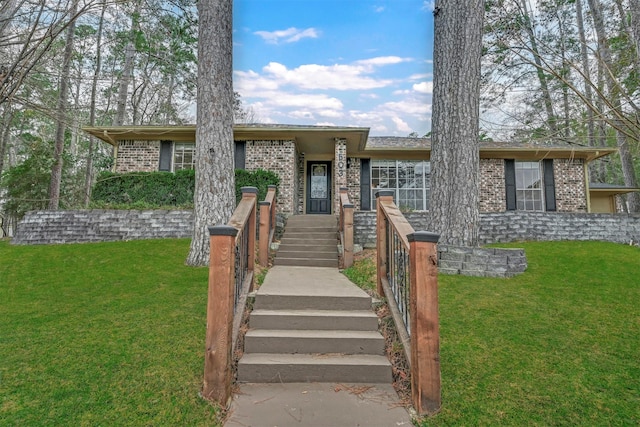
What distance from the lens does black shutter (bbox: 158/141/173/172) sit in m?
10.5

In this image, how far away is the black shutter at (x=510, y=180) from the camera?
11562 mm

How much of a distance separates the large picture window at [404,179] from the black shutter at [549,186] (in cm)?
400

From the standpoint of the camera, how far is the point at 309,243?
6422 millimetres

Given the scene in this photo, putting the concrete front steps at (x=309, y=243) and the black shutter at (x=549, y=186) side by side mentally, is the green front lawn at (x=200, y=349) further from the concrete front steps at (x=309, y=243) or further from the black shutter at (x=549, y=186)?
the black shutter at (x=549, y=186)

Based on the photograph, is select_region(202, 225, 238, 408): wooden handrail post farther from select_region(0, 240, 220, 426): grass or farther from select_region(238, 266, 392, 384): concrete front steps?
select_region(238, 266, 392, 384): concrete front steps

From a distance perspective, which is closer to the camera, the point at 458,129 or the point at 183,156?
the point at 458,129

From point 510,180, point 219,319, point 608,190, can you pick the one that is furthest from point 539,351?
point 608,190

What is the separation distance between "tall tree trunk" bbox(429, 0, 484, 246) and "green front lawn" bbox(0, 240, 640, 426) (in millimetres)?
1015

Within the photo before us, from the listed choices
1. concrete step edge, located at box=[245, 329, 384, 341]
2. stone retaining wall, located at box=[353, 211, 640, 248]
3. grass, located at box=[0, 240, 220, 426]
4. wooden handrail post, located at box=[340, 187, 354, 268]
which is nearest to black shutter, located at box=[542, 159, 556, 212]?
stone retaining wall, located at box=[353, 211, 640, 248]

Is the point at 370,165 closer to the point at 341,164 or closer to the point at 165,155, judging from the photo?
the point at 341,164

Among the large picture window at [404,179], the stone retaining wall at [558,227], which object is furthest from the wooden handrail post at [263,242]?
the large picture window at [404,179]

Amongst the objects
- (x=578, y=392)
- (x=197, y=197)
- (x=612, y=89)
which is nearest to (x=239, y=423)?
(x=578, y=392)

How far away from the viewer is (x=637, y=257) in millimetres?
5941

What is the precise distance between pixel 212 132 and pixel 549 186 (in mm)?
11648
